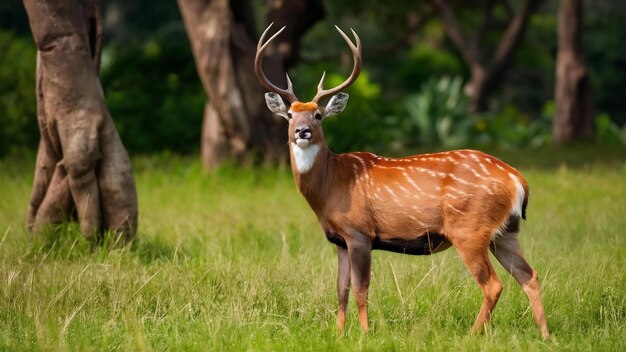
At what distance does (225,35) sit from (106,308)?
882cm

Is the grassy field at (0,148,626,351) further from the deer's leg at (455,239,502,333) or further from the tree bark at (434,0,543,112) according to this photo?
the tree bark at (434,0,543,112)

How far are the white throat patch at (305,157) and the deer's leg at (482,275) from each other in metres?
1.12

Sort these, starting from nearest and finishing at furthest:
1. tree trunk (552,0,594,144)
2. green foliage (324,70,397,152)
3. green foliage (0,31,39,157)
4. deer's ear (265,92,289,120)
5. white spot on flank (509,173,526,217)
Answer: white spot on flank (509,173,526,217) < deer's ear (265,92,289,120) < green foliage (0,31,39,157) < green foliage (324,70,397,152) < tree trunk (552,0,594,144)

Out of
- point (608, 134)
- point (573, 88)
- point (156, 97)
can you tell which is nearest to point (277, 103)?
point (156, 97)

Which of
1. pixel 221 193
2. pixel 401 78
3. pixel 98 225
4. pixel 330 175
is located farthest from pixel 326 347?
pixel 401 78

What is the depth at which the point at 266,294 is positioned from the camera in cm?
755

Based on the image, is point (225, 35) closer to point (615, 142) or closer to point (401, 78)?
point (615, 142)

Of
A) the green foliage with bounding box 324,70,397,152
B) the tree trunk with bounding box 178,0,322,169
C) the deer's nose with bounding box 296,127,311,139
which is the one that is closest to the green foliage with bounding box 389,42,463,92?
the green foliage with bounding box 324,70,397,152

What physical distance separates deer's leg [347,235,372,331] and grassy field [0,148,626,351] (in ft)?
0.50

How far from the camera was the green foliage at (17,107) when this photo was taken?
696 inches

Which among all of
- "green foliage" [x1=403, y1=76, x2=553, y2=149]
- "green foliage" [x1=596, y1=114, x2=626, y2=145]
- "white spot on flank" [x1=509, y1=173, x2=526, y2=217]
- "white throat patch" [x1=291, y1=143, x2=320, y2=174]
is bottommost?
"green foliage" [x1=596, y1=114, x2=626, y2=145]

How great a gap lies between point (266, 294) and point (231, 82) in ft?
27.8

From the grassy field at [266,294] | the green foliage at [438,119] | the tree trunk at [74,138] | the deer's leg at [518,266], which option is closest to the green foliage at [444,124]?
the green foliage at [438,119]

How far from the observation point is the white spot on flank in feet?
22.2
